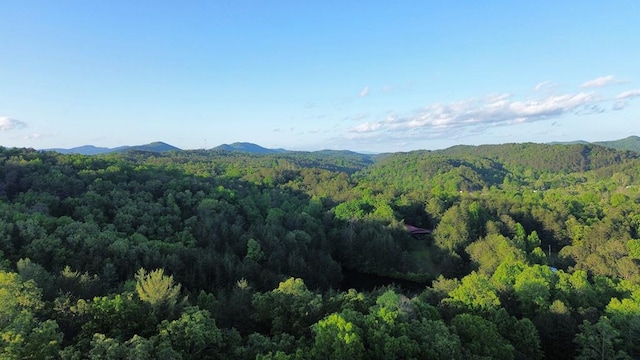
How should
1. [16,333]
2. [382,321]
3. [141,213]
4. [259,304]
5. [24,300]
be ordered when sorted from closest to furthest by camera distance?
[16,333] < [24,300] < [382,321] < [259,304] < [141,213]

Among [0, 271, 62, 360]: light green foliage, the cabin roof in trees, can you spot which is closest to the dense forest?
[0, 271, 62, 360]: light green foliage

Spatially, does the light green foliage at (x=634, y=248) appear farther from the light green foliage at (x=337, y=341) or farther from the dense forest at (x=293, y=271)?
the light green foliage at (x=337, y=341)

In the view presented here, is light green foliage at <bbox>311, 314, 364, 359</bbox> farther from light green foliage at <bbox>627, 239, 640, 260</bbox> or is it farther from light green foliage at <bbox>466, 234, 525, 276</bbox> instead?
light green foliage at <bbox>627, 239, 640, 260</bbox>

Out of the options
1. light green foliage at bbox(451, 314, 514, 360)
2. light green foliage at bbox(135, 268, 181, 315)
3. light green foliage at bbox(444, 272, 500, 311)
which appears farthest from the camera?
light green foliage at bbox(444, 272, 500, 311)

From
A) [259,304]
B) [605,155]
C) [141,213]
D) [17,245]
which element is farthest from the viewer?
[605,155]

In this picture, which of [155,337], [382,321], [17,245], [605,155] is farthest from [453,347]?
[605,155]

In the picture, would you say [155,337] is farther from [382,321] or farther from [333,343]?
[382,321]

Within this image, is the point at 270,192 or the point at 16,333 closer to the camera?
the point at 16,333

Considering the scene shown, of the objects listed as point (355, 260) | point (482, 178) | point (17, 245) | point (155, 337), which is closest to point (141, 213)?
Answer: point (17, 245)

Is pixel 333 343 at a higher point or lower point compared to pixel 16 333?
lower
